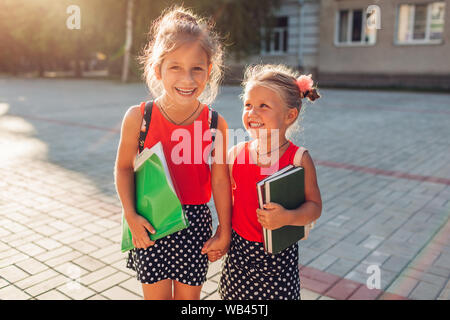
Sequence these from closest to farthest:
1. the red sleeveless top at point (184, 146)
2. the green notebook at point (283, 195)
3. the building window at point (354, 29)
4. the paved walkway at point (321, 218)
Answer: the green notebook at point (283, 195) < the red sleeveless top at point (184, 146) < the paved walkway at point (321, 218) < the building window at point (354, 29)

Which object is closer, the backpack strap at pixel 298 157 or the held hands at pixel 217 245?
the backpack strap at pixel 298 157

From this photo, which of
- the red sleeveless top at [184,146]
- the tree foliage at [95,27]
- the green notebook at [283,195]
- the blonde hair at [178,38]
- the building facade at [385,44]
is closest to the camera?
the green notebook at [283,195]

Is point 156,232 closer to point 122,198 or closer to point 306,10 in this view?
point 122,198

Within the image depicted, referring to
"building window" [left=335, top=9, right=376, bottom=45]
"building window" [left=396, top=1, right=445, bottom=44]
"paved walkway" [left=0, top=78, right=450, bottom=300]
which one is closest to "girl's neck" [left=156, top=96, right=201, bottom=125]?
"paved walkway" [left=0, top=78, right=450, bottom=300]

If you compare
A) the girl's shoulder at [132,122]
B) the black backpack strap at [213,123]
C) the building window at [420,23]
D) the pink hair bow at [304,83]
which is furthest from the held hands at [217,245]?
the building window at [420,23]

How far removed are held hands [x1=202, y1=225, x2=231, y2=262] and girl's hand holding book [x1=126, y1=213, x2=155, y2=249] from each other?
0.26m

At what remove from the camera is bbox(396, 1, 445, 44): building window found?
2005 cm

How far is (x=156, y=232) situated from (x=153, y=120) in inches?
20.0

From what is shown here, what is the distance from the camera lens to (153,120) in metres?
1.91

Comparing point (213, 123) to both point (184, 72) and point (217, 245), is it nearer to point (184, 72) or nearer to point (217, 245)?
point (184, 72)

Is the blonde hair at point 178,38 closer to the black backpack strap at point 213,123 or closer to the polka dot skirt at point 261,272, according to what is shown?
the black backpack strap at point 213,123

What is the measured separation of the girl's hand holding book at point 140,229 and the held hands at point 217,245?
0.86 feet

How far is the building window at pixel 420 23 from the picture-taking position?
20.0m
